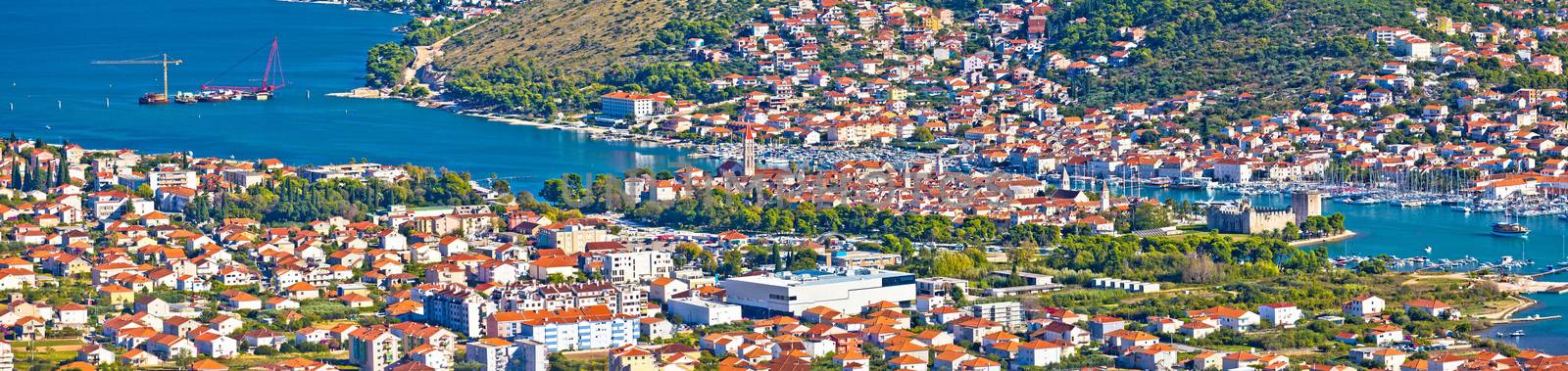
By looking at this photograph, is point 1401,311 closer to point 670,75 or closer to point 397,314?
point 397,314

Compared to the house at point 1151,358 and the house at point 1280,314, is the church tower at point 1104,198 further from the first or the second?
the house at point 1151,358

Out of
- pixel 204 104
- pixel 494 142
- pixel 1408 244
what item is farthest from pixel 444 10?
pixel 1408 244

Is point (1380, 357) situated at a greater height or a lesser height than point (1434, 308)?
lesser

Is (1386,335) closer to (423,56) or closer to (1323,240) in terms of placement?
(1323,240)

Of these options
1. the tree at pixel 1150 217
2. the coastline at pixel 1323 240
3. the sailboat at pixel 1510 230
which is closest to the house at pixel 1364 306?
the coastline at pixel 1323 240

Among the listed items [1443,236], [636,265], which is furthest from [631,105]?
[636,265]

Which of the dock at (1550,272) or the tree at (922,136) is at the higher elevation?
the tree at (922,136)

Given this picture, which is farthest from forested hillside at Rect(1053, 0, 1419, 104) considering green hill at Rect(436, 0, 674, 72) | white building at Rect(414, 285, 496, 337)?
white building at Rect(414, 285, 496, 337)
